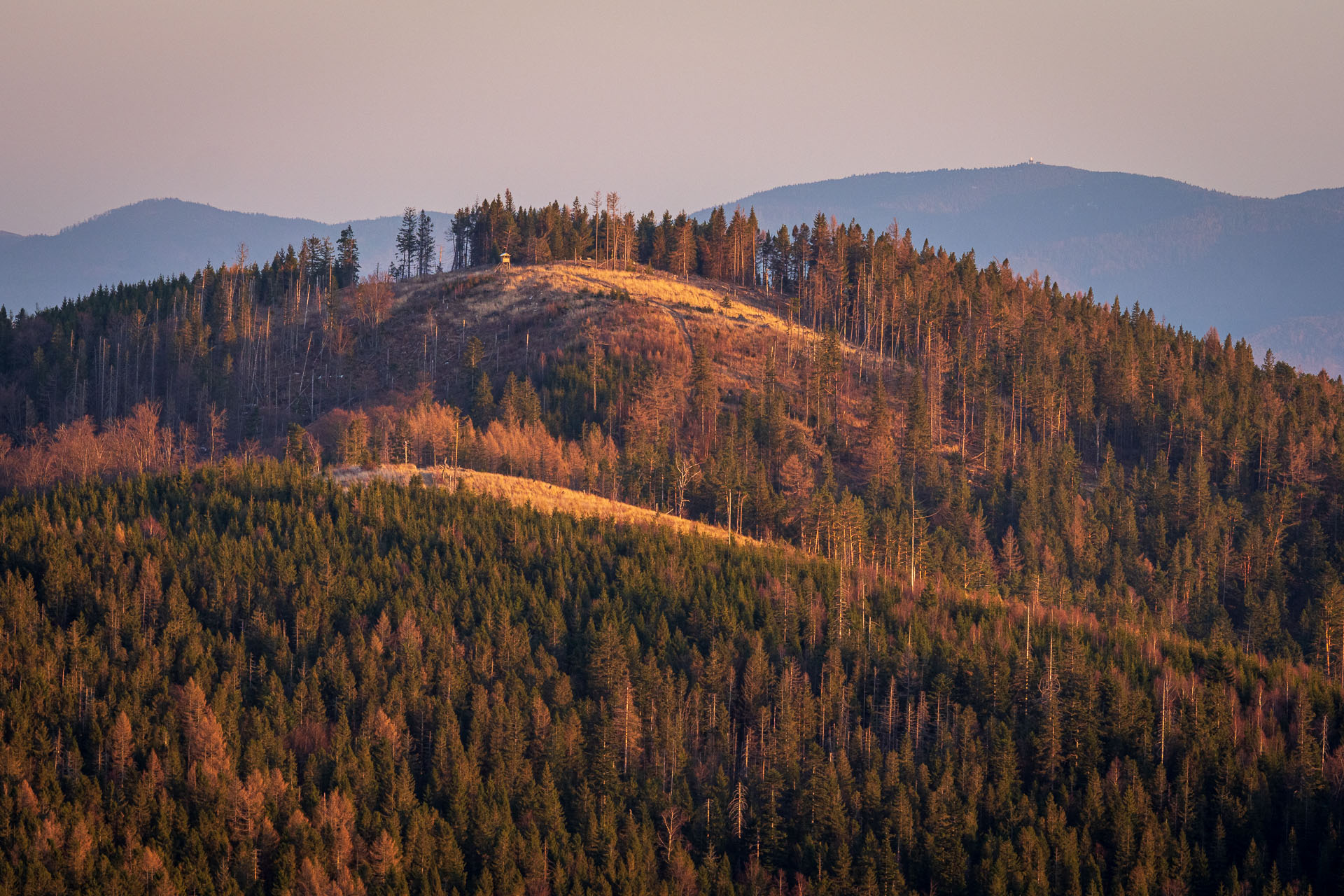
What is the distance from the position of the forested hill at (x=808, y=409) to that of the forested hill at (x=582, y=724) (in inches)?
737

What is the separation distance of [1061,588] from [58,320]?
15167cm

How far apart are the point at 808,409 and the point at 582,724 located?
71464 millimetres

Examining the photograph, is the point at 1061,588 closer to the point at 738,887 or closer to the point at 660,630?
the point at 660,630

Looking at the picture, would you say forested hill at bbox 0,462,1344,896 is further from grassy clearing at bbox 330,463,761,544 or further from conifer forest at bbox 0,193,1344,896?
grassy clearing at bbox 330,463,761,544

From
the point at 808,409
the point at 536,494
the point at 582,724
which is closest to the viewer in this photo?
the point at 582,724

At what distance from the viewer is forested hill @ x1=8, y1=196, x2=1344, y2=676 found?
424 feet

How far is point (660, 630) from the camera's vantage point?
96.2m

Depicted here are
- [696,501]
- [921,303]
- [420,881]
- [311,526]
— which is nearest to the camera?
[420,881]

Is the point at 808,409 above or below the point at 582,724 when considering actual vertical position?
above

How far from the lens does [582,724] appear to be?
89125mm

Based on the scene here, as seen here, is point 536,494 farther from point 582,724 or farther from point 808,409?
point 808,409

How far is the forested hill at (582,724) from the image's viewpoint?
253 ft

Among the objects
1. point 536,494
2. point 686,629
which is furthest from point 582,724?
point 536,494

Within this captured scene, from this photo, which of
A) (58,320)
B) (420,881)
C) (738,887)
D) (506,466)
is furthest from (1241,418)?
(58,320)
